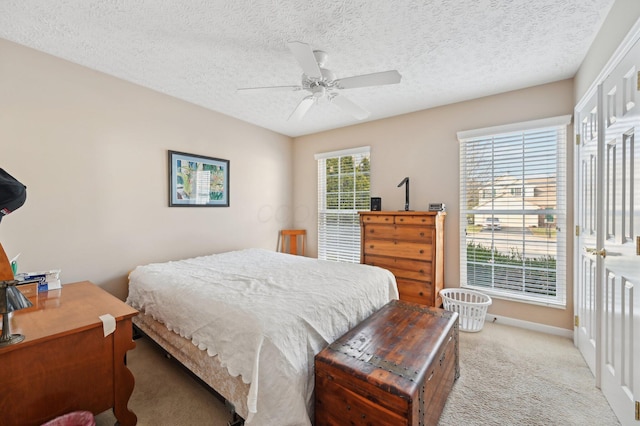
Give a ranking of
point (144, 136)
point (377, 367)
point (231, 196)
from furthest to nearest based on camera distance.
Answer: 1. point (231, 196)
2. point (144, 136)
3. point (377, 367)

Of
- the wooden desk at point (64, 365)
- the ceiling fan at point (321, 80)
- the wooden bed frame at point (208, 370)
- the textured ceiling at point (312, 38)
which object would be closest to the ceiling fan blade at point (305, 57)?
the ceiling fan at point (321, 80)

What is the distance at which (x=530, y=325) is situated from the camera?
9.56ft

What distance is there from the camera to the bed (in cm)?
139

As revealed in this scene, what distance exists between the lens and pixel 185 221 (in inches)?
131

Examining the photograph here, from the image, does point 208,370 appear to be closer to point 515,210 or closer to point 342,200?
point 342,200

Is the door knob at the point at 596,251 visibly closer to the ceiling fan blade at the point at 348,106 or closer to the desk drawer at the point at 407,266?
the desk drawer at the point at 407,266

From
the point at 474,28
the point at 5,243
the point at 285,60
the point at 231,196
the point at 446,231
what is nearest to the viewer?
the point at 474,28

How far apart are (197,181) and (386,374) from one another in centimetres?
306

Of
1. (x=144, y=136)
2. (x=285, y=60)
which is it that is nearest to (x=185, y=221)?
(x=144, y=136)

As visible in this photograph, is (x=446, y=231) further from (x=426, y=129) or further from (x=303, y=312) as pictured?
(x=303, y=312)

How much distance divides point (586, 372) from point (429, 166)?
7.98ft

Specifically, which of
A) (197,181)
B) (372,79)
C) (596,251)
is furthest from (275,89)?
(596,251)

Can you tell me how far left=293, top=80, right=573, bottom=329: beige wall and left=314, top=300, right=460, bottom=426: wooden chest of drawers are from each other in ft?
5.60

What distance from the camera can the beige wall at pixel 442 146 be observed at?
283 centimetres
